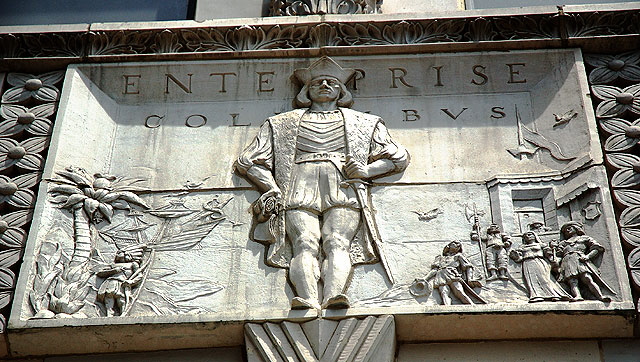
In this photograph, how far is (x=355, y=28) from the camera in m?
10.2

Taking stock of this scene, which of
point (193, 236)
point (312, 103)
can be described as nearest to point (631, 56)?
point (312, 103)

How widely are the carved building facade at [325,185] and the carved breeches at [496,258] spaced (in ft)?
0.06

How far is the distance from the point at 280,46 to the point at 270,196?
1.79 meters

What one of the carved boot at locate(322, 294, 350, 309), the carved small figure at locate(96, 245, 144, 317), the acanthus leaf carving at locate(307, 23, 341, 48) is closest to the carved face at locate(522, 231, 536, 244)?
the carved boot at locate(322, 294, 350, 309)

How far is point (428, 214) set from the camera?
9.02 meters

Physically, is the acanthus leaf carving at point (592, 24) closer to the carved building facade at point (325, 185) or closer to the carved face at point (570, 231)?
the carved building facade at point (325, 185)

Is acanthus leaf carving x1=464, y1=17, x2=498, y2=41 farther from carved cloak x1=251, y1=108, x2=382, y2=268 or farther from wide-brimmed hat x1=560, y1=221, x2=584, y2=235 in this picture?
wide-brimmed hat x1=560, y1=221, x2=584, y2=235

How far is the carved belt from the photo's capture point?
9.24 meters

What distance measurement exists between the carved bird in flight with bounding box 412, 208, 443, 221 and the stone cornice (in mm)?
1806

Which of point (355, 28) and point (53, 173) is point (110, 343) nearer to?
point (53, 173)

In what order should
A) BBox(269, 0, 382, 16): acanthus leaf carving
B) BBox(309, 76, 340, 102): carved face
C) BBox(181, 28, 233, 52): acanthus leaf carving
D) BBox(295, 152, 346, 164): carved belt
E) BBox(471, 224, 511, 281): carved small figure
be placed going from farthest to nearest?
BBox(269, 0, 382, 16): acanthus leaf carving, BBox(181, 28, 233, 52): acanthus leaf carving, BBox(309, 76, 340, 102): carved face, BBox(295, 152, 346, 164): carved belt, BBox(471, 224, 511, 281): carved small figure

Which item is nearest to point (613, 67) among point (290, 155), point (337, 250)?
point (290, 155)

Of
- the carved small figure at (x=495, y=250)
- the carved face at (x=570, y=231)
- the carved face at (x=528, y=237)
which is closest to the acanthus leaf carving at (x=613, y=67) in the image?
the carved face at (x=570, y=231)

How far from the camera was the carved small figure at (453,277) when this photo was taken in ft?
27.6
